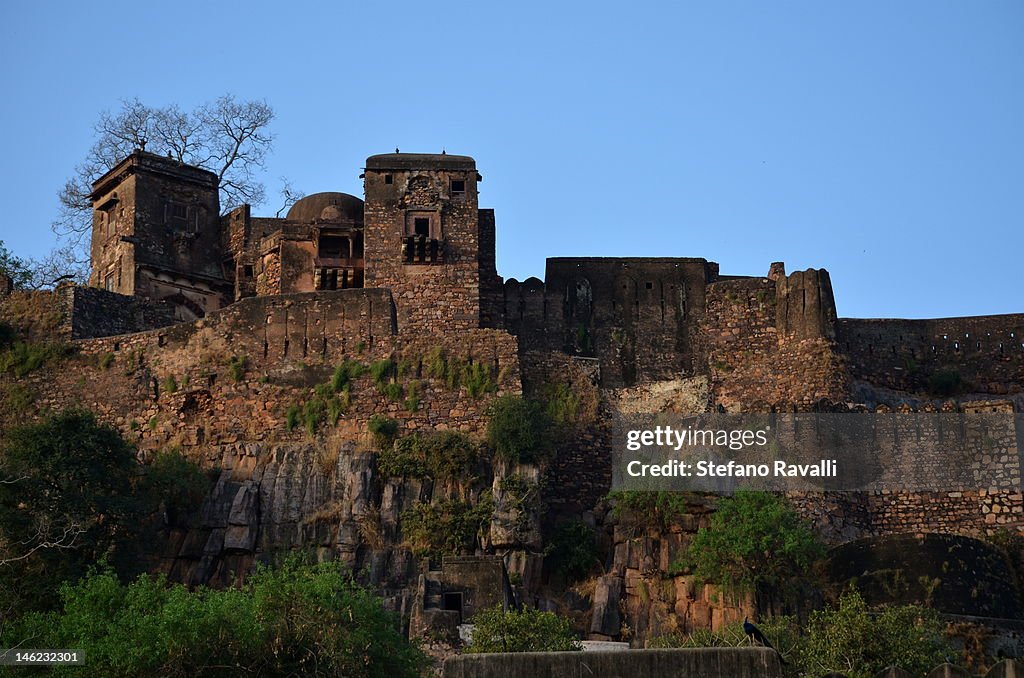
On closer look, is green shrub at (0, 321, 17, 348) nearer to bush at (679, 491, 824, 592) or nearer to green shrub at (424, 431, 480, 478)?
green shrub at (424, 431, 480, 478)

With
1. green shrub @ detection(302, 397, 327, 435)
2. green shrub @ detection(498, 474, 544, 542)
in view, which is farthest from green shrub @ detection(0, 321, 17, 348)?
green shrub @ detection(498, 474, 544, 542)

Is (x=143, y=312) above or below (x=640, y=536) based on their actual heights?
above

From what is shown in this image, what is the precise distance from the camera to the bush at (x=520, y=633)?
25.4m

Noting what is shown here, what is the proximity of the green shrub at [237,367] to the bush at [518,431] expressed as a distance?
189 inches

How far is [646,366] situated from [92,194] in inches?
517

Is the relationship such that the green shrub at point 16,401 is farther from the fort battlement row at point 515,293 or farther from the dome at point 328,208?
the dome at point 328,208

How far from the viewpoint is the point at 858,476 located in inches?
1308

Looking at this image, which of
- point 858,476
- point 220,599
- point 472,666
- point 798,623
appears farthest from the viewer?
point 858,476

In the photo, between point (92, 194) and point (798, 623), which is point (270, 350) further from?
point (798, 623)

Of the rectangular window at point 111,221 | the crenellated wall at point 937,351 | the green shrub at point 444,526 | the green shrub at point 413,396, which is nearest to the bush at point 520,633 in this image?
the green shrub at point 444,526

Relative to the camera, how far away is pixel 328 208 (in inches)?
1578

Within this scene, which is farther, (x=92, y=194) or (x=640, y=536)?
(x=92, y=194)

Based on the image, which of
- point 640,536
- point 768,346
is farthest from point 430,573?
point 768,346

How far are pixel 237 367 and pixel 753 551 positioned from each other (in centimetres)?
1064
